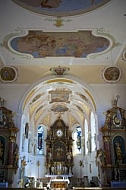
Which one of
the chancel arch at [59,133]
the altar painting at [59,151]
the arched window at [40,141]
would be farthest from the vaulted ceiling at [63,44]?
the altar painting at [59,151]

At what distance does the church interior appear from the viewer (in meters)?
9.80

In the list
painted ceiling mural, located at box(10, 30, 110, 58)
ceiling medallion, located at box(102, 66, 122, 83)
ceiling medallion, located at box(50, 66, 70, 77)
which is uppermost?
painted ceiling mural, located at box(10, 30, 110, 58)

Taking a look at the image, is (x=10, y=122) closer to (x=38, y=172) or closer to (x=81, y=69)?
(x=81, y=69)

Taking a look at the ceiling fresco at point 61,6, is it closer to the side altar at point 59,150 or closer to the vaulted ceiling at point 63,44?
the vaulted ceiling at point 63,44

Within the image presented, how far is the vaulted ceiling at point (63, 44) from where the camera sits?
9.48 m

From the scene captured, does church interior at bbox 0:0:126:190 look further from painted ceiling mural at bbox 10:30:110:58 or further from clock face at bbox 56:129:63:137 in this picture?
clock face at bbox 56:129:63:137

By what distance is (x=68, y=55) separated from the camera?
13633 mm

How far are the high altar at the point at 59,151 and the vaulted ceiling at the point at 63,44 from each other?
22.2ft

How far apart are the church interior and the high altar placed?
11.8 feet

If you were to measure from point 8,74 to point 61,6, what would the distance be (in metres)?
6.89

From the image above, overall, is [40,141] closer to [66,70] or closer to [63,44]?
[66,70]

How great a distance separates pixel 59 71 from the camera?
586 inches

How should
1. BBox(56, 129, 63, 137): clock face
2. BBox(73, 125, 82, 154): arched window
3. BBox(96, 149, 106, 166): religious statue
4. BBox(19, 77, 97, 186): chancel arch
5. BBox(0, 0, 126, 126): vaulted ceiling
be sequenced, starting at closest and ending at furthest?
BBox(0, 0, 126, 126): vaulted ceiling
BBox(96, 149, 106, 166): religious statue
BBox(19, 77, 97, 186): chancel arch
BBox(73, 125, 82, 154): arched window
BBox(56, 129, 63, 137): clock face

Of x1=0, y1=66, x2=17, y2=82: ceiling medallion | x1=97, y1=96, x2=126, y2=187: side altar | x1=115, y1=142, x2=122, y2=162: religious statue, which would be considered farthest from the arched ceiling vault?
x1=115, y1=142, x2=122, y2=162: religious statue
